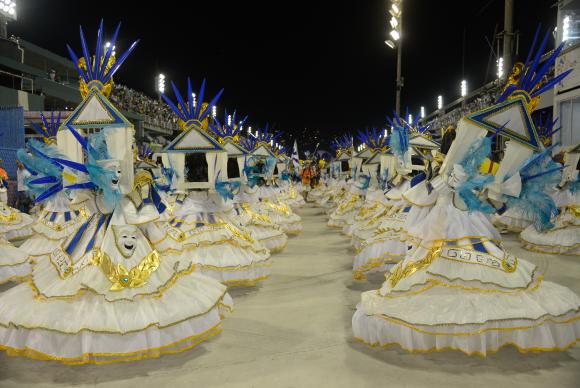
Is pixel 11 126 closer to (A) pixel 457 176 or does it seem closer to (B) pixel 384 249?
(B) pixel 384 249

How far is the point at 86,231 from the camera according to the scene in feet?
13.0

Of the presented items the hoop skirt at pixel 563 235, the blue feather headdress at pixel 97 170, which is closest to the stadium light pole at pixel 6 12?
the blue feather headdress at pixel 97 170

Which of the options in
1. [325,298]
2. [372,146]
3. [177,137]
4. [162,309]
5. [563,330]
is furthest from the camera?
[372,146]

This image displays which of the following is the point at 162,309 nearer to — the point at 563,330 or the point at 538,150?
the point at 563,330

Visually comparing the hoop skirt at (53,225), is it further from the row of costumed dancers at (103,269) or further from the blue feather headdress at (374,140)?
the blue feather headdress at (374,140)

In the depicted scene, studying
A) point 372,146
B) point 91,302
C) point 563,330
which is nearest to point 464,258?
point 563,330

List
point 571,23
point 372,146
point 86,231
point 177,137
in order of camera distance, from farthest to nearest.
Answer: point 571,23 < point 372,146 < point 177,137 < point 86,231

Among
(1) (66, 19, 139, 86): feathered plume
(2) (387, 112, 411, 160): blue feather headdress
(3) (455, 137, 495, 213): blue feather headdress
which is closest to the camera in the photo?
(3) (455, 137, 495, 213): blue feather headdress

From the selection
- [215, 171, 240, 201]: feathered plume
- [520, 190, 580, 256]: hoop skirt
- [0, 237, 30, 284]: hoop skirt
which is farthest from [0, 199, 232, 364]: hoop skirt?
[520, 190, 580, 256]: hoop skirt

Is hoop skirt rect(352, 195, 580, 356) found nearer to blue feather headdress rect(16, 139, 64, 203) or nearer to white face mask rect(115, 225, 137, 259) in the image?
white face mask rect(115, 225, 137, 259)

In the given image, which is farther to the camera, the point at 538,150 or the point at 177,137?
the point at 177,137

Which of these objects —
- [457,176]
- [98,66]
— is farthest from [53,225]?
[457,176]

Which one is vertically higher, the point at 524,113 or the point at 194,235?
the point at 524,113

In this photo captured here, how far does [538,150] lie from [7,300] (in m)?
4.25
